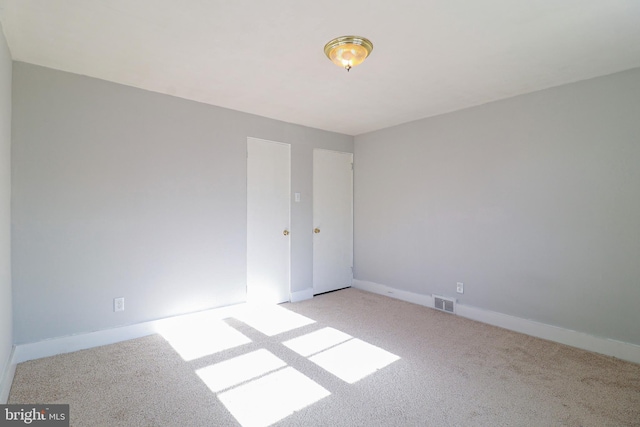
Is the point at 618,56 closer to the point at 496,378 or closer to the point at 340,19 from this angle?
the point at 340,19

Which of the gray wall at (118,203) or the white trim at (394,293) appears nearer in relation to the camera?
the gray wall at (118,203)

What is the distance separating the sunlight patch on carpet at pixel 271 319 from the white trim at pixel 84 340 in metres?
0.61

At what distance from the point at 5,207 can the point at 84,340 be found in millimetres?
1316

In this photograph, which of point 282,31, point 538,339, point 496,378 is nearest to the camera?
point 282,31

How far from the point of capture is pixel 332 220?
15.8ft

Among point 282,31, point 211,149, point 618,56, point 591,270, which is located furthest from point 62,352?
point 618,56

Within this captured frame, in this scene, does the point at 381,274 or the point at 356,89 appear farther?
the point at 381,274

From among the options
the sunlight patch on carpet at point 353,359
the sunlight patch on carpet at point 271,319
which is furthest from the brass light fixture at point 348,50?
the sunlight patch on carpet at point 271,319

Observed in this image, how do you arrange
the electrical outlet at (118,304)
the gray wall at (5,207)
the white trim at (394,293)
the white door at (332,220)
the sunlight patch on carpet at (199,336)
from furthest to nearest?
the white door at (332,220) < the white trim at (394,293) < the electrical outlet at (118,304) < the sunlight patch on carpet at (199,336) < the gray wall at (5,207)

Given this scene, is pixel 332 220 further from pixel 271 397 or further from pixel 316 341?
pixel 271 397

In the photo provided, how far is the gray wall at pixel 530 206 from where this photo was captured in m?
2.68

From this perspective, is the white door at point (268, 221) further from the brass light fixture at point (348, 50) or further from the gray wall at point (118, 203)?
the brass light fixture at point (348, 50)

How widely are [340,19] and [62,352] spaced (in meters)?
3.48

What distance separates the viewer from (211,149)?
11.6ft
